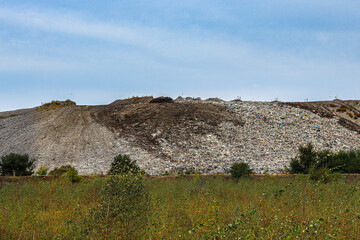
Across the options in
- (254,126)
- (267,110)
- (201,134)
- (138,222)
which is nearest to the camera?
(138,222)

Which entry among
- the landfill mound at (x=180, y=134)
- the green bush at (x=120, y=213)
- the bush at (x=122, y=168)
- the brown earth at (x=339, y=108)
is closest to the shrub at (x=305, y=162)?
the landfill mound at (x=180, y=134)

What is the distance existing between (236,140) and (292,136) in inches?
147

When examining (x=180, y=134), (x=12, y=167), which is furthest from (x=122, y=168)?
(x=180, y=134)

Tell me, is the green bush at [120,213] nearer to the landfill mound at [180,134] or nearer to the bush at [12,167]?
the bush at [12,167]

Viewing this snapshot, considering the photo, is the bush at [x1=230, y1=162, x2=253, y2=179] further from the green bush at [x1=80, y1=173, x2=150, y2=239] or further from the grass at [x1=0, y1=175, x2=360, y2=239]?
the green bush at [x1=80, y1=173, x2=150, y2=239]

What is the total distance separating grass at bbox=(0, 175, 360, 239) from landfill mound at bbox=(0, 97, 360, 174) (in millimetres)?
6673

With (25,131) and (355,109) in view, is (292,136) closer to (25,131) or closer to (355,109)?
(355,109)

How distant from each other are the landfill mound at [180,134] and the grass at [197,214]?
6673 millimetres

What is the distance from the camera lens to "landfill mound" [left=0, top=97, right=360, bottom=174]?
17312 mm

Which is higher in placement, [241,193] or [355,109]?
[355,109]

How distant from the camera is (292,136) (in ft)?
68.1

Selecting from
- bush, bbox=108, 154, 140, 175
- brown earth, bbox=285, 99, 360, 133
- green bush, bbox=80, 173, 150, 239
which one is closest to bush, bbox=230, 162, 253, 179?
bush, bbox=108, 154, 140, 175

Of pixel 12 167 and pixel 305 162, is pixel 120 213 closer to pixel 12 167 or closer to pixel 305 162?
pixel 12 167

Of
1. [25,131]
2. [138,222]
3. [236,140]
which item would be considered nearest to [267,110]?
[236,140]
